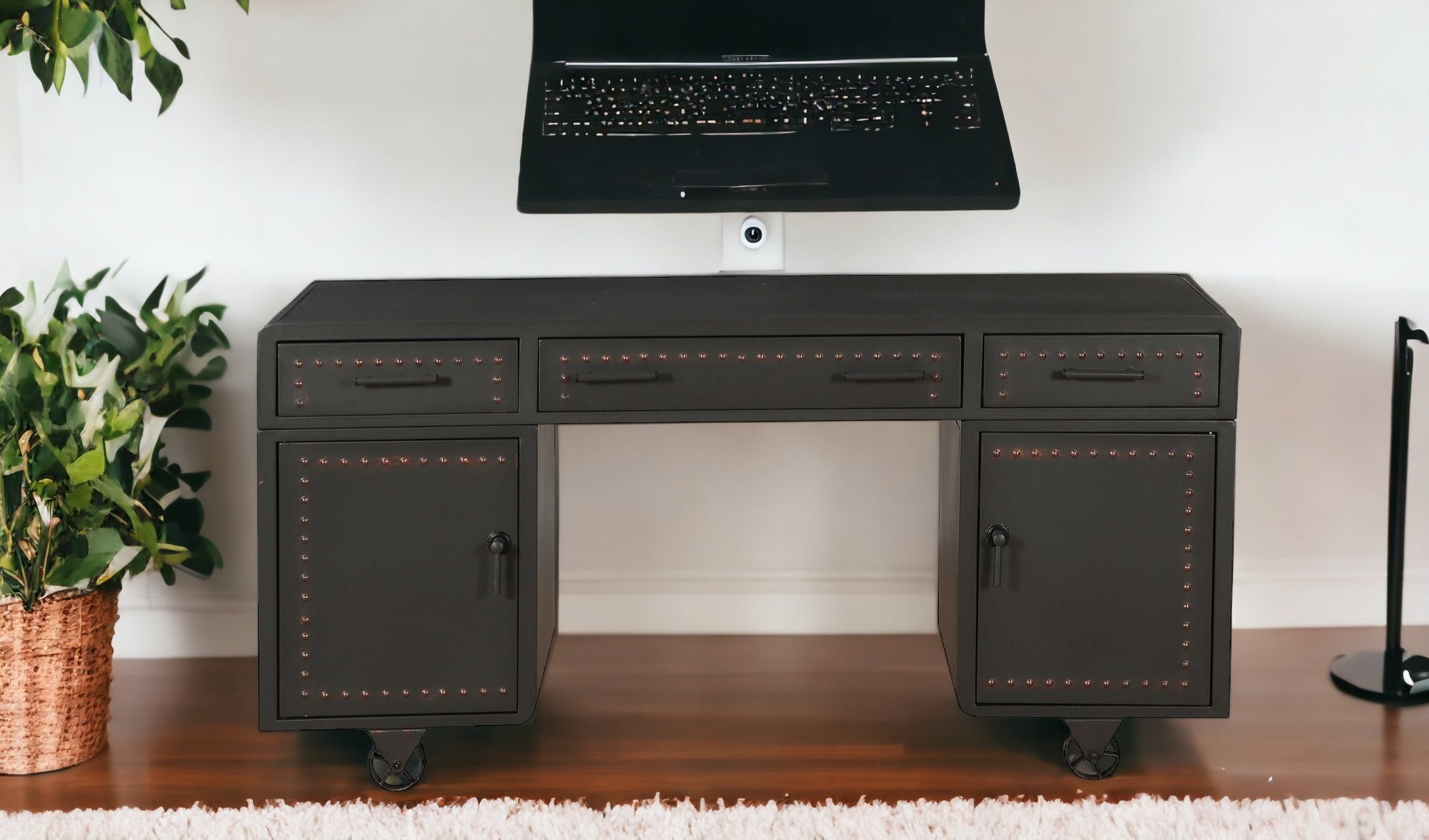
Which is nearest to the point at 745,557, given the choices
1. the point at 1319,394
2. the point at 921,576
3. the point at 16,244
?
the point at 921,576

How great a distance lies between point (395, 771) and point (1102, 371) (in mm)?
1320

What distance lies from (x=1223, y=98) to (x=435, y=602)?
1805mm

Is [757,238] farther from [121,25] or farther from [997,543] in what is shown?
[121,25]

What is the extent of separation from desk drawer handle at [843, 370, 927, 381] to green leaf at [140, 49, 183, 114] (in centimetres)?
121

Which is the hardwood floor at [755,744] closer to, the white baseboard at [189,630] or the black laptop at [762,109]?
the white baseboard at [189,630]

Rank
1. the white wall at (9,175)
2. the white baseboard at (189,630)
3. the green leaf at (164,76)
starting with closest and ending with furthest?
the green leaf at (164,76) < the white wall at (9,175) < the white baseboard at (189,630)

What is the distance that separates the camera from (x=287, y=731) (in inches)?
83.9

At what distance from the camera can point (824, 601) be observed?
2.62 meters

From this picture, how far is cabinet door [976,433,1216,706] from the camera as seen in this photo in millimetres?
1946

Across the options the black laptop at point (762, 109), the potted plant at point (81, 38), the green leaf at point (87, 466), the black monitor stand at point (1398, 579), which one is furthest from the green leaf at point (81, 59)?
the black monitor stand at point (1398, 579)

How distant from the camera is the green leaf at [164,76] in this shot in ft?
6.61

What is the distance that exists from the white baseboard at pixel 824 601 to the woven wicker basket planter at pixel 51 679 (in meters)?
0.52

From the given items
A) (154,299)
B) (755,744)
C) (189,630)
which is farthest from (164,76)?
(755,744)

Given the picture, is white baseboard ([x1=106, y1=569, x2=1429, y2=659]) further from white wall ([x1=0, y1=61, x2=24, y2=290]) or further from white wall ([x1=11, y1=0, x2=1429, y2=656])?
white wall ([x1=0, y1=61, x2=24, y2=290])
